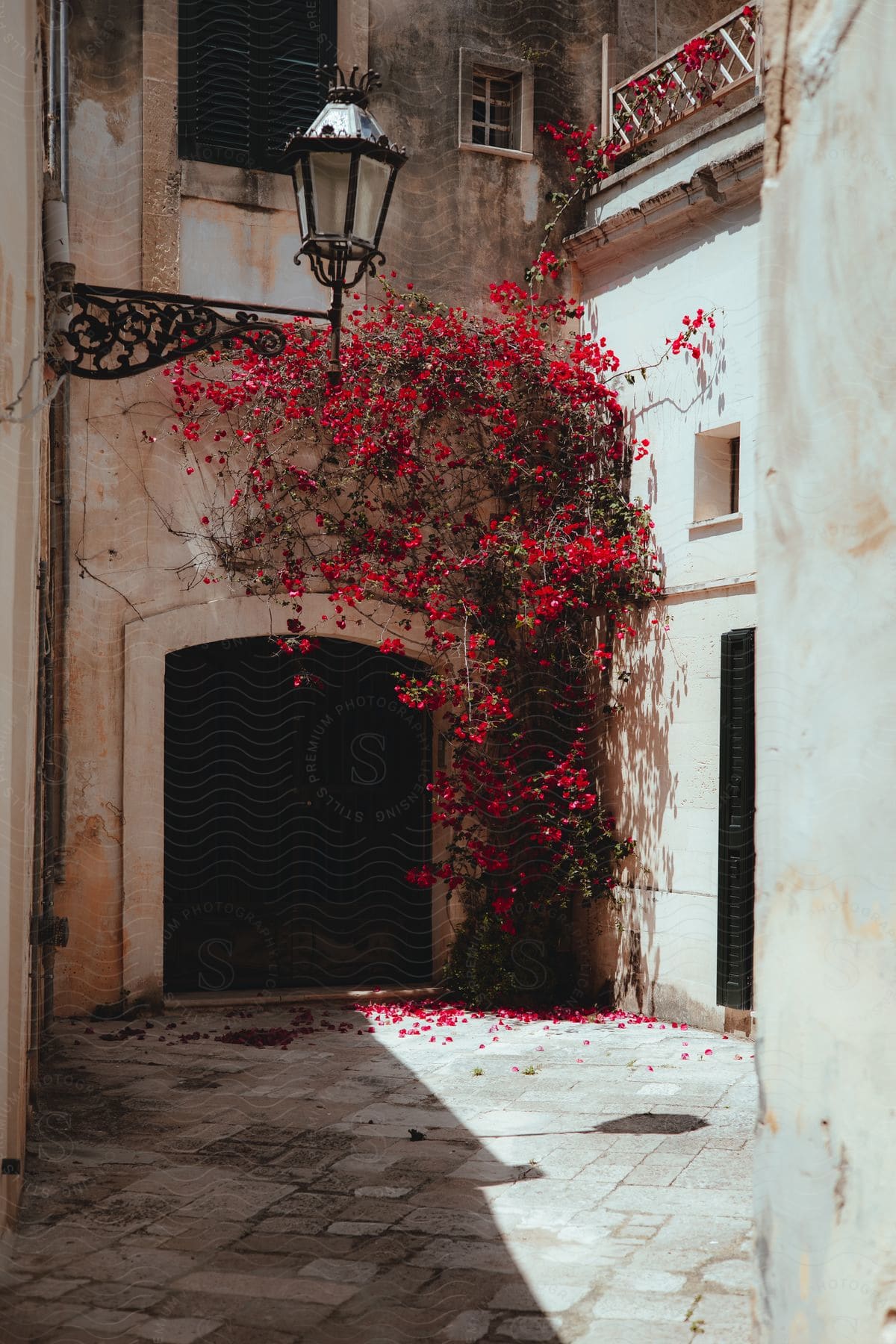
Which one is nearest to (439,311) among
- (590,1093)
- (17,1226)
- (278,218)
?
(278,218)

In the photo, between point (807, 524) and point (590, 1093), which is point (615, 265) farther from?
point (807, 524)

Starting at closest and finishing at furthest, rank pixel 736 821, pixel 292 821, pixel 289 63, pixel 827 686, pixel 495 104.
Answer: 1. pixel 827 686
2. pixel 736 821
3. pixel 289 63
4. pixel 292 821
5. pixel 495 104

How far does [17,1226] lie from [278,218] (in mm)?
6388

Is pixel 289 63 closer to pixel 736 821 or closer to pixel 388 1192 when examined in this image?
pixel 736 821

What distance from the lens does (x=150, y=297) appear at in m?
7.05

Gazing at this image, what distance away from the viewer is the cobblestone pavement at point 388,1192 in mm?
3916

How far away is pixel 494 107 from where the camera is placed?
968 cm

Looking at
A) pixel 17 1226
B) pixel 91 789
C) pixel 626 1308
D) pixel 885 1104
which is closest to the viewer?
pixel 885 1104

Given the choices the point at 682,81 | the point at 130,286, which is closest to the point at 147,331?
the point at 130,286

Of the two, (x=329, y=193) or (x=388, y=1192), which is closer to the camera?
(x=388, y=1192)

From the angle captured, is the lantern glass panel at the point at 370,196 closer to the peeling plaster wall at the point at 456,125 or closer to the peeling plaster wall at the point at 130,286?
the peeling plaster wall at the point at 130,286

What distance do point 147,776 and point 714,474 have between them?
152 inches

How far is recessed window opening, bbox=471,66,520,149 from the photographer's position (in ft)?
31.4

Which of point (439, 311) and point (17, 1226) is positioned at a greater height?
point (439, 311)
